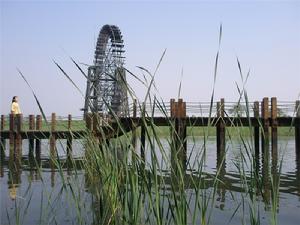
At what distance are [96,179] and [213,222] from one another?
2.95 meters

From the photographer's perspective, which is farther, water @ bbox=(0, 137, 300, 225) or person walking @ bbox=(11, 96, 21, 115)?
person walking @ bbox=(11, 96, 21, 115)

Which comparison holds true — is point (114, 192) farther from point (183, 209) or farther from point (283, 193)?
point (283, 193)

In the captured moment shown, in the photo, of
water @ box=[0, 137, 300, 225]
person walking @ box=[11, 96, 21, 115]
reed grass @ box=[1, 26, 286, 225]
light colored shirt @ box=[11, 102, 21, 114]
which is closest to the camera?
reed grass @ box=[1, 26, 286, 225]

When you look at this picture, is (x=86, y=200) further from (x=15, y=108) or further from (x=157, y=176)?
(x=15, y=108)

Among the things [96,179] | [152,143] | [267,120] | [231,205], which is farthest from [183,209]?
[267,120]

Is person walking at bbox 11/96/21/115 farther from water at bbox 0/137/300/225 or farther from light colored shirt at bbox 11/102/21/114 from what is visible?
water at bbox 0/137/300/225

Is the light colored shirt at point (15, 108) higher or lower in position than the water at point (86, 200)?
higher

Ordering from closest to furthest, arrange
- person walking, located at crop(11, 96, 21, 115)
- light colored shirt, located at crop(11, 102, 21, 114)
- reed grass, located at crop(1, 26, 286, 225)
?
reed grass, located at crop(1, 26, 286, 225), person walking, located at crop(11, 96, 21, 115), light colored shirt, located at crop(11, 102, 21, 114)

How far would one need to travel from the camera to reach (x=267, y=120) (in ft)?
48.9

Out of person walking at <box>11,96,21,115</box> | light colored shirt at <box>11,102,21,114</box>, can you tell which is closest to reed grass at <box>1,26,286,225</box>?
person walking at <box>11,96,21,115</box>

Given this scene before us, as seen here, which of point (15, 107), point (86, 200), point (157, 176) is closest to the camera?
point (157, 176)

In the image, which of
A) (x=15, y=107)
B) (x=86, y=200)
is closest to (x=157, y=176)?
(x=86, y=200)

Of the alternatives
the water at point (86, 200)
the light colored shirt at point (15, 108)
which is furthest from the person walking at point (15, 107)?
the water at point (86, 200)

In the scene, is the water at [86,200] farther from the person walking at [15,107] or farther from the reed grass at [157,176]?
the person walking at [15,107]
